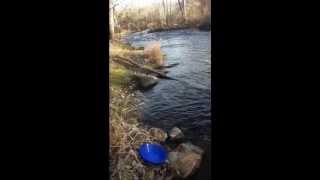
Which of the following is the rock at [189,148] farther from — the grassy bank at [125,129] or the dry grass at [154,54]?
the dry grass at [154,54]

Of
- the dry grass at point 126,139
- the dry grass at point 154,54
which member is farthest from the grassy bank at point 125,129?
the dry grass at point 154,54

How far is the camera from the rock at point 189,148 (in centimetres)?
207

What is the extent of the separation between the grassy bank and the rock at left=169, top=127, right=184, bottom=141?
0.10 m

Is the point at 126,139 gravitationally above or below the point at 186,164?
above

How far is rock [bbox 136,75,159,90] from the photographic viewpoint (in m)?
2.10

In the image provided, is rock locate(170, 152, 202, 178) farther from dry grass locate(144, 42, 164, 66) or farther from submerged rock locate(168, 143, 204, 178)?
dry grass locate(144, 42, 164, 66)

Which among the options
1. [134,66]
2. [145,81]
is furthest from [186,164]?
[134,66]

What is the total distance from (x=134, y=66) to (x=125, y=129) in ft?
1.13

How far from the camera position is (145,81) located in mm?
2107

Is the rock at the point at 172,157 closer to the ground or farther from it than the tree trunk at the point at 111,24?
closer to the ground

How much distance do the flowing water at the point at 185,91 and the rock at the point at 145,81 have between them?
28 mm

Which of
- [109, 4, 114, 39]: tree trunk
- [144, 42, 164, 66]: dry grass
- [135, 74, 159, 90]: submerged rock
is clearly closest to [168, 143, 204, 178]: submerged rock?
[135, 74, 159, 90]: submerged rock

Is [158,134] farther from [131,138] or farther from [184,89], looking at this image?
[184,89]
